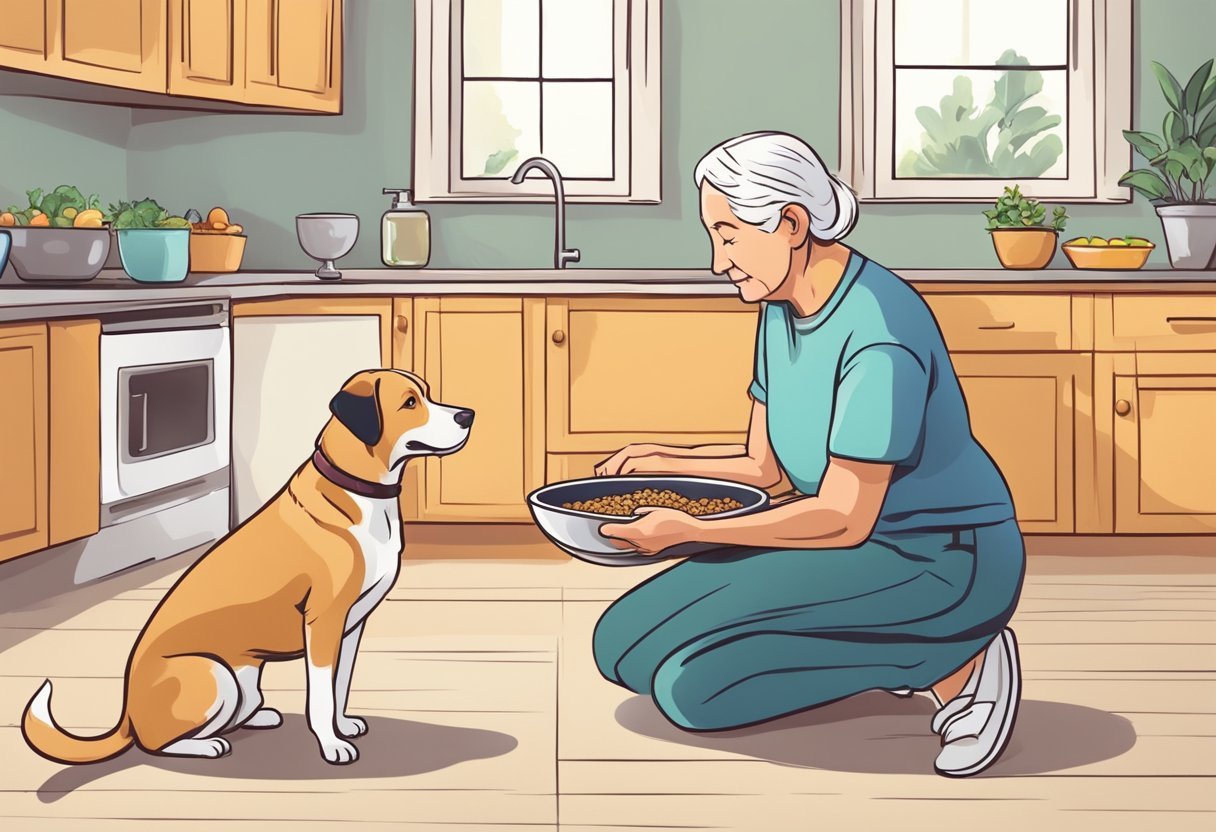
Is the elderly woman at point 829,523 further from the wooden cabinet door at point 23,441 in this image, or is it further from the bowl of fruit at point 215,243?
the bowl of fruit at point 215,243

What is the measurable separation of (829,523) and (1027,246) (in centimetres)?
239

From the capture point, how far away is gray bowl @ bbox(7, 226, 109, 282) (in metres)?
3.36

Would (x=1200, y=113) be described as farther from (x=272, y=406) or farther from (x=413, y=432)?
(x=413, y=432)

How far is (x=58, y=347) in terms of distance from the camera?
3.10 metres

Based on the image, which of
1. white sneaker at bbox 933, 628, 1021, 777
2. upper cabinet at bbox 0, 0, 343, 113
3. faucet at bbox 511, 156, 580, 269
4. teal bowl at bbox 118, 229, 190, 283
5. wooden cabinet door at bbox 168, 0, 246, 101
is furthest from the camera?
faucet at bbox 511, 156, 580, 269

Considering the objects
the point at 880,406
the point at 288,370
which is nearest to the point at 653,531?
the point at 880,406

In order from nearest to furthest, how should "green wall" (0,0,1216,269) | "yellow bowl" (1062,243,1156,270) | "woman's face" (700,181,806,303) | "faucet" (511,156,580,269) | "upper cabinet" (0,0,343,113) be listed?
"woman's face" (700,181,806,303)
"upper cabinet" (0,0,343,113)
"yellow bowl" (1062,243,1156,270)
"faucet" (511,156,580,269)
"green wall" (0,0,1216,269)

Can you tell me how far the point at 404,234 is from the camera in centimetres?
429

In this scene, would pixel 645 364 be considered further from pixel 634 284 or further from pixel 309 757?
pixel 309 757

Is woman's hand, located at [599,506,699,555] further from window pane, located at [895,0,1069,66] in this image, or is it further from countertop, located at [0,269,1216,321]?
window pane, located at [895,0,1069,66]

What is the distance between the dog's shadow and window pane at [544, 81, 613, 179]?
2.54 m

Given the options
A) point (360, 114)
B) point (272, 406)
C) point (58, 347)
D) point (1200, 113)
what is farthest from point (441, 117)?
point (1200, 113)

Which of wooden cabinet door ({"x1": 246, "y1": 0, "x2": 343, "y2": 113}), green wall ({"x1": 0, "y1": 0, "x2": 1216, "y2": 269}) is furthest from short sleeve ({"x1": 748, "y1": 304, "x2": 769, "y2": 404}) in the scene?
wooden cabinet door ({"x1": 246, "y1": 0, "x2": 343, "y2": 113})

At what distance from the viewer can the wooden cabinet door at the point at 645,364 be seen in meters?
3.77
